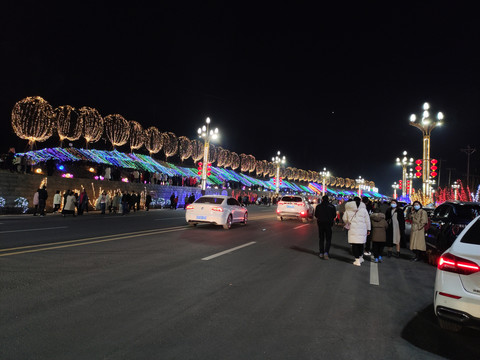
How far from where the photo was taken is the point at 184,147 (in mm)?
51719

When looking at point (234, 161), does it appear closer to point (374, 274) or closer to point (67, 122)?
point (67, 122)

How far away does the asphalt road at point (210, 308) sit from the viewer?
3.51 m

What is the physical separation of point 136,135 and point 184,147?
11.5 metres

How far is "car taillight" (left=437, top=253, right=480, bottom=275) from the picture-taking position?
365 centimetres

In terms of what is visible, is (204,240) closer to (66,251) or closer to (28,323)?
(66,251)

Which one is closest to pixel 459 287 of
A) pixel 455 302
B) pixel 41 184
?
pixel 455 302

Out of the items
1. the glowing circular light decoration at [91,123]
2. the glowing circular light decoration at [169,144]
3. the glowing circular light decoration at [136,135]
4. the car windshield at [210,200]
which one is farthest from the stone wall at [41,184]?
the glowing circular light decoration at [169,144]

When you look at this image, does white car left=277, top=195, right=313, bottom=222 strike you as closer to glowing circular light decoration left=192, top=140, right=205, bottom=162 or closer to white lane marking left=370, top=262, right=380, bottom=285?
white lane marking left=370, top=262, right=380, bottom=285

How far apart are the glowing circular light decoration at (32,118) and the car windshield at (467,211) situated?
29355mm

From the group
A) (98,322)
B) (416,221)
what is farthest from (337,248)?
(98,322)

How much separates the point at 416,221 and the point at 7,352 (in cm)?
966

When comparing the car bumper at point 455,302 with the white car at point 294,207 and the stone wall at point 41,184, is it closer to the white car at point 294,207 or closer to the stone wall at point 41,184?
the white car at point 294,207

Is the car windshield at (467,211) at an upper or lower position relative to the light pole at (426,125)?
lower

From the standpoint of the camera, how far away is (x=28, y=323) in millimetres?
3910
